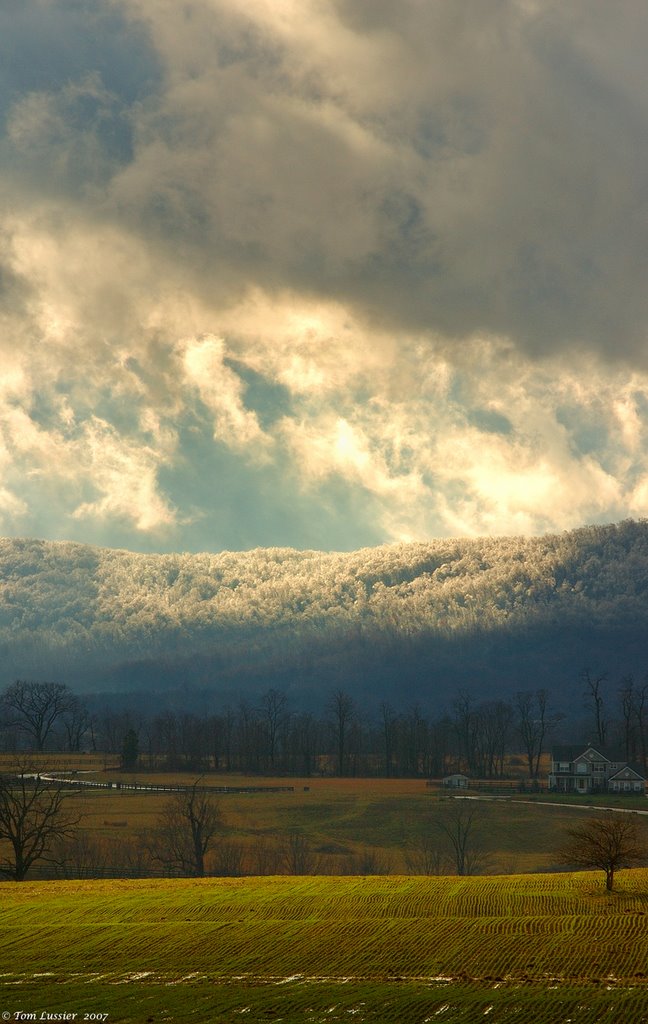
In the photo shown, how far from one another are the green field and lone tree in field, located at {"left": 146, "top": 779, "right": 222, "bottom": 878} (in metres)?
32.7

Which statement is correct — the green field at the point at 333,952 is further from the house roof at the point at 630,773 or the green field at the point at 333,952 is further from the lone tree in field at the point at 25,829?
the house roof at the point at 630,773

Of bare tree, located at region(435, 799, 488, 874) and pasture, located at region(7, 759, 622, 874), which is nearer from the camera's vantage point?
pasture, located at region(7, 759, 622, 874)

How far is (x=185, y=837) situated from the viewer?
116 meters

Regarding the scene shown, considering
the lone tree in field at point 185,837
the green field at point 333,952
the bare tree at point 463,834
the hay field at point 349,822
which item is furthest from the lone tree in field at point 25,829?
the bare tree at point 463,834

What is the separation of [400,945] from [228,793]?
345ft

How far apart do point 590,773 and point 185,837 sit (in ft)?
297

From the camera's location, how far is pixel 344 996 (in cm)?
4341

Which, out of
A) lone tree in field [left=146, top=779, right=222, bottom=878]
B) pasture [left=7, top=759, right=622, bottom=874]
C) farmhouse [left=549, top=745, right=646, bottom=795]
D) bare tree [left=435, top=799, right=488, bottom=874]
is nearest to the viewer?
lone tree in field [left=146, top=779, right=222, bottom=878]

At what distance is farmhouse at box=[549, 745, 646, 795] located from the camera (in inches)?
6747

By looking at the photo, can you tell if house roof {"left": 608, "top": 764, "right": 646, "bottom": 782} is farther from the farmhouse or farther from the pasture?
the pasture

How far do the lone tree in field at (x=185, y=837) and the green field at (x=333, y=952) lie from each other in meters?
32.7

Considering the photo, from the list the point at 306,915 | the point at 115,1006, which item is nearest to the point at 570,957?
the point at 306,915

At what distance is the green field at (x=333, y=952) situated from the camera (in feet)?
137

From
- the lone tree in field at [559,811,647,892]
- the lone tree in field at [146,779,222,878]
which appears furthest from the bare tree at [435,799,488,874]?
the lone tree in field at [559,811,647,892]
